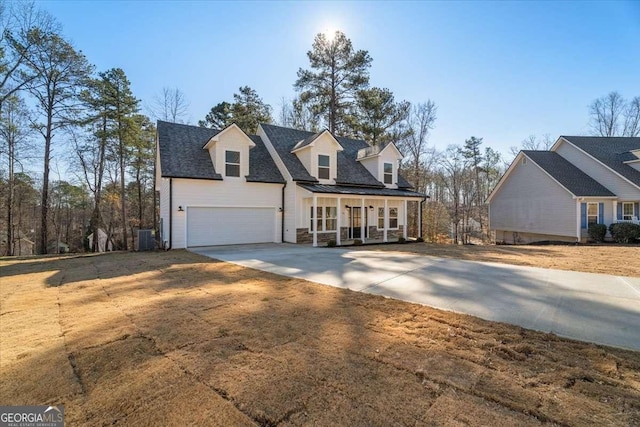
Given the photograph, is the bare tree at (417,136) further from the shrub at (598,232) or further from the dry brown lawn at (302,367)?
the dry brown lawn at (302,367)

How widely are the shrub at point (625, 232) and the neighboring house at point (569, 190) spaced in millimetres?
1358

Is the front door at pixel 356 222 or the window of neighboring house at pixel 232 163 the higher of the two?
the window of neighboring house at pixel 232 163

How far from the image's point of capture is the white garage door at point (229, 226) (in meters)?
14.3

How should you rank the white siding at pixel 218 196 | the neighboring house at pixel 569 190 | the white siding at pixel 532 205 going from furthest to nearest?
the white siding at pixel 532 205 → the neighboring house at pixel 569 190 → the white siding at pixel 218 196

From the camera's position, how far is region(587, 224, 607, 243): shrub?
1728cm

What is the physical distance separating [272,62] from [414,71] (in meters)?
7.55

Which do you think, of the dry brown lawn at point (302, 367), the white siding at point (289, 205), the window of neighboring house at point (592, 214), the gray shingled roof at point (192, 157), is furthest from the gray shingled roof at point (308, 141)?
the window of neighboring house at point (592, 214)

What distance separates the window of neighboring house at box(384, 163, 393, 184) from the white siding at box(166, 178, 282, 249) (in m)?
7.10

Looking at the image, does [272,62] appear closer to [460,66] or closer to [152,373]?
[460,66]

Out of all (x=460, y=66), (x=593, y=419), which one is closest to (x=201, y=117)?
(x=460, y=66)

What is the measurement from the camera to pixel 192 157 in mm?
14898

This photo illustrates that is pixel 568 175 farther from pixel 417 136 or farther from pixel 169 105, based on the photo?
pixel 169 105

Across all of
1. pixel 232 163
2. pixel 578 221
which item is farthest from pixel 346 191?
pixel 578 221

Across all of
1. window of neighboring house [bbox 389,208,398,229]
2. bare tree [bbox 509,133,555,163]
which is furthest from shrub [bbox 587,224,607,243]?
bare tree [bbox 509,133,555,163]
